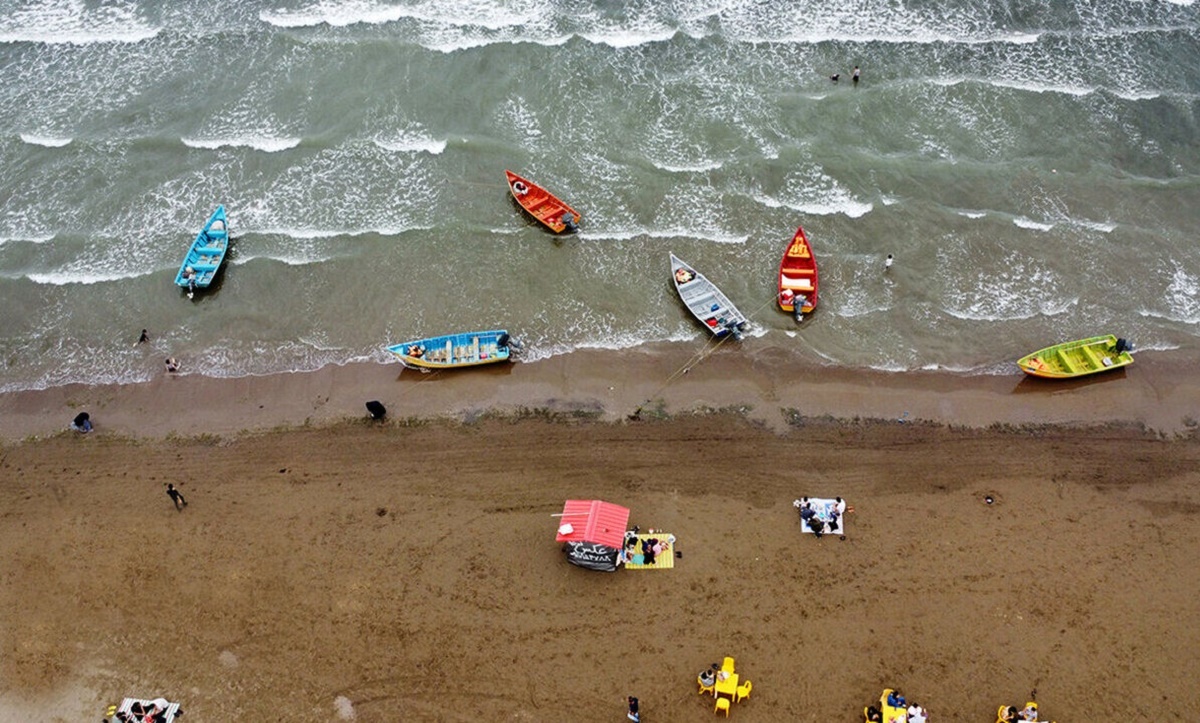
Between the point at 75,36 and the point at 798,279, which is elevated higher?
the point at 75,36

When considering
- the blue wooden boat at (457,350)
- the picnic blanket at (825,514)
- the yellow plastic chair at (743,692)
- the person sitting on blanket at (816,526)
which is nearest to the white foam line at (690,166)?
the blue wooden boat at (457,350)

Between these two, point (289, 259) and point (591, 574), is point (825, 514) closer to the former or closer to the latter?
point (591, 574)

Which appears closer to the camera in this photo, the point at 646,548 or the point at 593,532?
the point at 593,532

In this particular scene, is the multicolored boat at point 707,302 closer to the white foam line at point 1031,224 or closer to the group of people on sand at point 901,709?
the white foam line at point 1031,224

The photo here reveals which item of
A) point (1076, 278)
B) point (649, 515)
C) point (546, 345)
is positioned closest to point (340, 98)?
point (546, 345)

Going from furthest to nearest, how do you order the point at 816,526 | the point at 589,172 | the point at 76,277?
the point at 589,172, the point at 76,277, the point at 816,526

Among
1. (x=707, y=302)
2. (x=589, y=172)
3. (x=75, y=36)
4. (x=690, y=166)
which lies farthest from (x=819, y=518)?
(x=75, y=36)

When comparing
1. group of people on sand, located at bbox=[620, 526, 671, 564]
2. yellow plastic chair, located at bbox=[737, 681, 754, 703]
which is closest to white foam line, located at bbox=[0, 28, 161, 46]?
group of people on sand, located at bbox=[620, 526, 671, 564]
